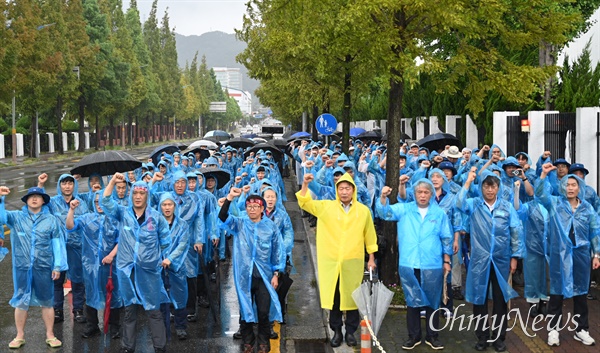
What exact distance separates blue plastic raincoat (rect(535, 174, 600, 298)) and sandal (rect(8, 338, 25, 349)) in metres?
5.50

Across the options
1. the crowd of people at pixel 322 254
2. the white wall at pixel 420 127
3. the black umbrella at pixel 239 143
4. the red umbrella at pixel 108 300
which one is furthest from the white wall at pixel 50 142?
the red umbrella at pixel 108 300

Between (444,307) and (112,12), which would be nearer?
(444,307)

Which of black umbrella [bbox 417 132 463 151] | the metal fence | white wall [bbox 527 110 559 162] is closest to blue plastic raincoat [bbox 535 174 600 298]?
the metal fence

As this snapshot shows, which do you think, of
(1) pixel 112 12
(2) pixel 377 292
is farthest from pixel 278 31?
(1) pixel 112 12

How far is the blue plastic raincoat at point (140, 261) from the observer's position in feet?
25.2

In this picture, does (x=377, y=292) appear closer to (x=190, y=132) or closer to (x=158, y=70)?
(x=158, y=70)

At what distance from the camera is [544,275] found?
9.06 m

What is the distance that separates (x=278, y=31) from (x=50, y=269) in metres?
12.8

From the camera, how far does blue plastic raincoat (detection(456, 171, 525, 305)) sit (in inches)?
307

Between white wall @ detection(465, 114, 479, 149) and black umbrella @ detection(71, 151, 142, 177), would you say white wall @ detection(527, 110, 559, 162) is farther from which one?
black umbrella @ detection(71, 151, 142, 177)

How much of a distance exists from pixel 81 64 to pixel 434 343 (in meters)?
49.1

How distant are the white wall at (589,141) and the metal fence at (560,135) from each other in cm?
Result: 80

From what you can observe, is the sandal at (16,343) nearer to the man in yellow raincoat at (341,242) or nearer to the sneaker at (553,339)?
the man in yellow raincoat at (341,242)
